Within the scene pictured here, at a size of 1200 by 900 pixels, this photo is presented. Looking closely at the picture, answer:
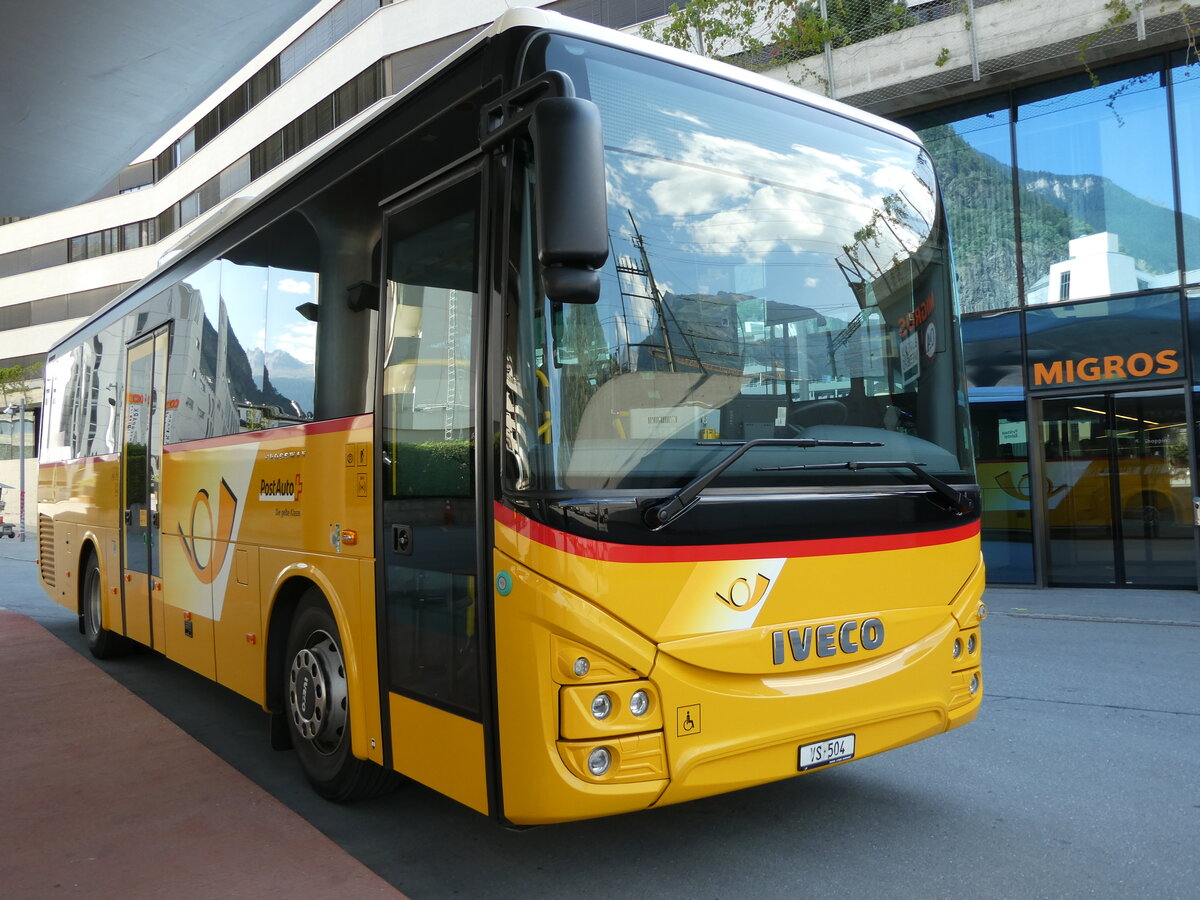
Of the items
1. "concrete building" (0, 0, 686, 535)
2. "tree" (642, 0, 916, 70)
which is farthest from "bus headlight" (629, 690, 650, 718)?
"tree" (642, 0, 916, 70)

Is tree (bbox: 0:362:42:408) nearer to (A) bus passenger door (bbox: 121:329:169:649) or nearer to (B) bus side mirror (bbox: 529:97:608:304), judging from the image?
(A) bus passenger door (bbox: 121:329:169:649)

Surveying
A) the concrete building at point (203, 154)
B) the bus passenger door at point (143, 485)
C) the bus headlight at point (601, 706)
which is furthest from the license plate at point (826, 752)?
the bus passenger door at point (143, 485)

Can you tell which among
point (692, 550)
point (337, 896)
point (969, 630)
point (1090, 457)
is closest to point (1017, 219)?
point (1090, 457)

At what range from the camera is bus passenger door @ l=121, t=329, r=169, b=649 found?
7609 millimetres

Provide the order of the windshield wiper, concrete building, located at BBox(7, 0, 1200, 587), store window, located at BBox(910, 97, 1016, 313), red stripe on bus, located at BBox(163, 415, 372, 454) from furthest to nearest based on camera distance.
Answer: store window, located at BBox(910, 97, 1016, 313), concrete building, located at BBox(7, 0, 1200, 587), red stripe on bus, located at BBox(163, 415, 372, 454), the windshield wiper

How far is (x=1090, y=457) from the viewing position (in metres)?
13.6

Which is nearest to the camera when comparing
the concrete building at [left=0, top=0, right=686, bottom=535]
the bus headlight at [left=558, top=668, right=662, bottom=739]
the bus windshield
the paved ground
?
the bus headlight at [left=558, top=668, right=662, bottom=739]

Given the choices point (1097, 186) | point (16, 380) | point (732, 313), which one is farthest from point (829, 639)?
point (16, 380)

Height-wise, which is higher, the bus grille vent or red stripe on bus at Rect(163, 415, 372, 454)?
red stripe on bus at Rect(163, 415, 372, 454)

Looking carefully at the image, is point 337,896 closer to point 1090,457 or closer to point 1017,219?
point 1090,457

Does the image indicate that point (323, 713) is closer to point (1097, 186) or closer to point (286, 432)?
point (286, 432)

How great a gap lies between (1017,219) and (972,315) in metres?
1.41

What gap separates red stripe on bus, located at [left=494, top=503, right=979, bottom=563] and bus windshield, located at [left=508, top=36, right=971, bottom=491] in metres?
0.16

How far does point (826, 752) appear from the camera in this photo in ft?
13.3
